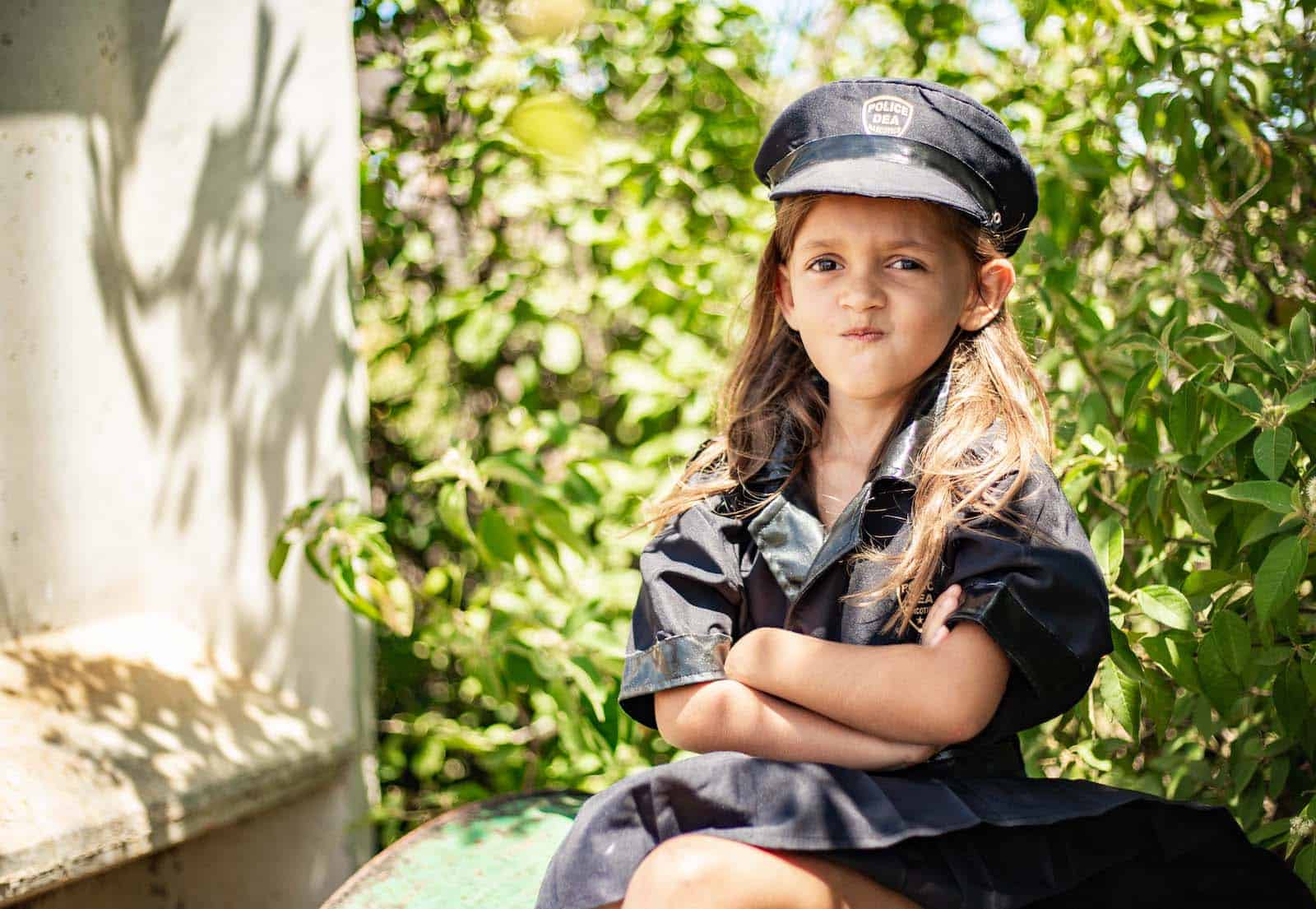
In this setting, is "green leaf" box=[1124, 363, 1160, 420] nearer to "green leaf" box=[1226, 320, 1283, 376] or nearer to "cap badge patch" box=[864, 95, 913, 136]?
"green leaf" box=[1226, 320, 1283, 376]

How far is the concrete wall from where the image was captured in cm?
234

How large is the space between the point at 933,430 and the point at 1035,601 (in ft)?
1.00

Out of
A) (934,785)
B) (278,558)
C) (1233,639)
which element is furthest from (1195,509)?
(278,558)

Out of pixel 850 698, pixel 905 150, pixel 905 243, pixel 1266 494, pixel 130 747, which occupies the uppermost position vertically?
pixel 905 150

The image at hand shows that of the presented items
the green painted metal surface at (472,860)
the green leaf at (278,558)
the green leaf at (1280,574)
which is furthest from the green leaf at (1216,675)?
the green leaf at (278,558)

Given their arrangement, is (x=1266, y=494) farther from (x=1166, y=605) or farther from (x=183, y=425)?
(x=183, y=425)

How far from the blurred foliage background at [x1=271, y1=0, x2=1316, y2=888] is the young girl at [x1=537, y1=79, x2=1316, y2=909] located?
338 mm

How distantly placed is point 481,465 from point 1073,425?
115cm

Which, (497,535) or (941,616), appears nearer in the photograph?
(941,616)

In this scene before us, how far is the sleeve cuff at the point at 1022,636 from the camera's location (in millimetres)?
1548

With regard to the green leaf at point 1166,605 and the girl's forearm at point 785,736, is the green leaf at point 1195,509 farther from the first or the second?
the girl's forearm at point 785,736

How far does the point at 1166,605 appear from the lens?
1875mm

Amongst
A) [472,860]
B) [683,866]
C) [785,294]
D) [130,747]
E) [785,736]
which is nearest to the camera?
[683,866]

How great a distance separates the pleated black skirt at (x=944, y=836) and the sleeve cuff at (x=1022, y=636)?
0.51 feet
